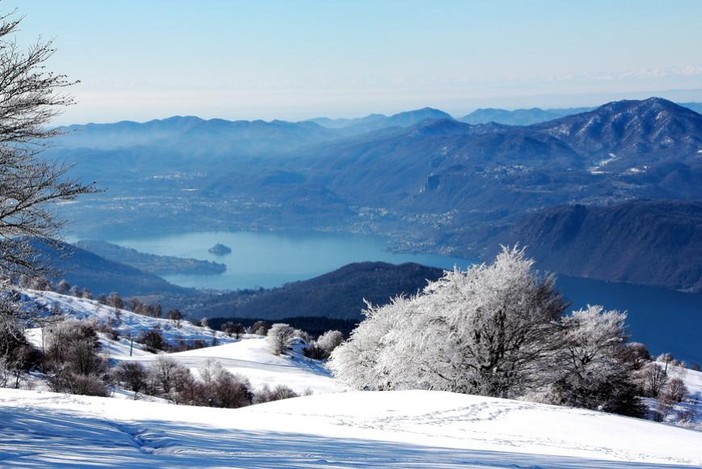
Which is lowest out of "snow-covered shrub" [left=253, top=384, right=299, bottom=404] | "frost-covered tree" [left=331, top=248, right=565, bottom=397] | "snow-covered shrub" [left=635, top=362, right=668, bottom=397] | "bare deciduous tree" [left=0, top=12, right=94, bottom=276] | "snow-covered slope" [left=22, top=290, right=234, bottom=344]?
"snow-covered slope" [left=22, top=290, right=234, bottom=344]

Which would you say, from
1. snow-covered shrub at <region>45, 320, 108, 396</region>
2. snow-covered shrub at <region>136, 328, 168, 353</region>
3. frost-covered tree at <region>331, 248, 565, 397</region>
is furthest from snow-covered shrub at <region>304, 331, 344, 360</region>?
frost-covered tree at <region>331, 248, 565, 397</region>

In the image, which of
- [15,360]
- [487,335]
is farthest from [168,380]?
[487,335]

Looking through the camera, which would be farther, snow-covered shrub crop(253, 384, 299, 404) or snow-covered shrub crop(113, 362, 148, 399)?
snow-covered shrub crop(113, 362, 148, 399)

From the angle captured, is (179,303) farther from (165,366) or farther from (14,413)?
(14,413)

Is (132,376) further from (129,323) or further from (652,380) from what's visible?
(129,323)

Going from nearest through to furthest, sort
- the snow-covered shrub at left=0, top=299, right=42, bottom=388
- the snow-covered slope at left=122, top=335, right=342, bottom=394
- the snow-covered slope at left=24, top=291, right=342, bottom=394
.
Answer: the snow-covered shrub at left=0, top=299, right=42, bottom=388 < the snow-covered slope at left=122, top=335, right=342, bottom=394 < the snow-covered slope at left=24, top=291, right=342, bottom=394

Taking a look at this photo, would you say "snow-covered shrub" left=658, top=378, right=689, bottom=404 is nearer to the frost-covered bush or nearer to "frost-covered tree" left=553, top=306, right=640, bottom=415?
"frost-covered tree" left=553, top=306, right=640, bottom=415

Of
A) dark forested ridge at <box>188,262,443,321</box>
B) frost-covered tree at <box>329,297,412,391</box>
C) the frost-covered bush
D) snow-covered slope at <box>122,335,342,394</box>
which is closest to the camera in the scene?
frost-covered tree at <box>329,297,412,391</box>

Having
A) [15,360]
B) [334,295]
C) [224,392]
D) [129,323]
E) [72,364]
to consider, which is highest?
[15,360]

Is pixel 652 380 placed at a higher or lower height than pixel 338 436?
lower
